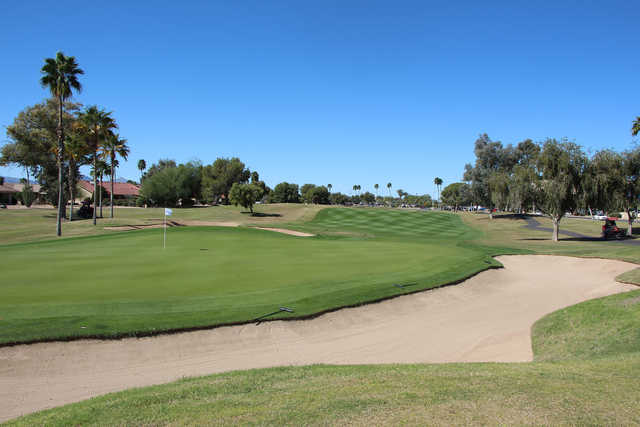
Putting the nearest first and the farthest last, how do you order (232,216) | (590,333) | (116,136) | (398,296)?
1. (590,333)
2. (398,296)
3. (116,136)
4. (232,216)

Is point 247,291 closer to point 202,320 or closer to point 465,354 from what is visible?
point 202,320

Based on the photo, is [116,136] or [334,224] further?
[334,224]

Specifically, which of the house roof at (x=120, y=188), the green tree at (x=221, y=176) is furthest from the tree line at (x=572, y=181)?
the house roof at (x=120, y=188)

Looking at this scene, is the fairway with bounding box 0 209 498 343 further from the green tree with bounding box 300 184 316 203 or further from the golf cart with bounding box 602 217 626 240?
the green tree with bounding box 300 184 316 203

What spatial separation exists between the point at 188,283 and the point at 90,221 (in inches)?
1488

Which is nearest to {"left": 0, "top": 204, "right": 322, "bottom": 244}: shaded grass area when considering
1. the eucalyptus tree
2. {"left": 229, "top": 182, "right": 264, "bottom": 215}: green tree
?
{"left": 229, "top": 182, "right": 264, "bottom": 215}: green tree

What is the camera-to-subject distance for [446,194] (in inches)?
5679

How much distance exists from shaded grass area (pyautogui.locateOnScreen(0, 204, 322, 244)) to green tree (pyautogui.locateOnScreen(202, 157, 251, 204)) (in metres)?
33.8

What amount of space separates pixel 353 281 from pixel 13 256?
Answer: 18391 mm

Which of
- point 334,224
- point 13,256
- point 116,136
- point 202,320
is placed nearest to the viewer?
point 202,320

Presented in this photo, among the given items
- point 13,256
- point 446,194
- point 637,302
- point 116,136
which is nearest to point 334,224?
point 116,136

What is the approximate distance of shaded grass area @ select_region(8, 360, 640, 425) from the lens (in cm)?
459

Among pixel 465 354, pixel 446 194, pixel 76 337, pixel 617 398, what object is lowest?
pixel 465 354

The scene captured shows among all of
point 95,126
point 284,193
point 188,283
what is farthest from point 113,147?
point 284,193
